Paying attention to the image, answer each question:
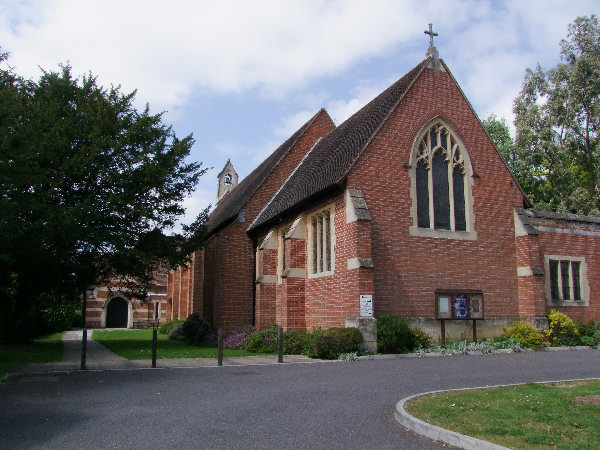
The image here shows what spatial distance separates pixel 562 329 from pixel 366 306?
307 inches

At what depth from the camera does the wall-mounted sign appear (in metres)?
16.9

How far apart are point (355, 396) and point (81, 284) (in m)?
15.1

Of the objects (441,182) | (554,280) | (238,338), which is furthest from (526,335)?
(238,338)

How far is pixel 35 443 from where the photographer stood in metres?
5.79

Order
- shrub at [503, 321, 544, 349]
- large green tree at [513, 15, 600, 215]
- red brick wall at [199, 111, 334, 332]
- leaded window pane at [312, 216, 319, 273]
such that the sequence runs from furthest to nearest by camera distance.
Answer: large green tree at [513, 15, 600, 215] < red brick wall at [199, 111, 334, 332] < leaded window pane at [312, 216, 319, 273] < shrub at [503, 321, 544, 349]

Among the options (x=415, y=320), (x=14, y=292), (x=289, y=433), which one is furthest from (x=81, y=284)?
(x=289, y=433)

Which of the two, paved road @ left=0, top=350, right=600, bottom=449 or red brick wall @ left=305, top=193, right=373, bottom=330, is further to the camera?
red brick wall @ left=305, top=193, right=373, bottom=330

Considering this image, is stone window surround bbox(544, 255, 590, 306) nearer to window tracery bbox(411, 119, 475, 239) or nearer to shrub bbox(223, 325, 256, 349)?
window tracery bbox(411, 119, 475, 239)

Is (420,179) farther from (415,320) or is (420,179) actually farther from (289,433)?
(289,433)

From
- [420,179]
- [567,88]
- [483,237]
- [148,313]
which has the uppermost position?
[567,88]

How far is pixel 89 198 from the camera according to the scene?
18.1m

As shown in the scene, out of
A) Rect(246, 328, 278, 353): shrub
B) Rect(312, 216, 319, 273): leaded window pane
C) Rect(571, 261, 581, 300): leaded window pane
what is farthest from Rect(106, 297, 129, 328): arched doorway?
Rect(571, 261, 581, 300): leaded window pane

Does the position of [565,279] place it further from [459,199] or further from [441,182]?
[441,182]

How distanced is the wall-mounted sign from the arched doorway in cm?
3809
